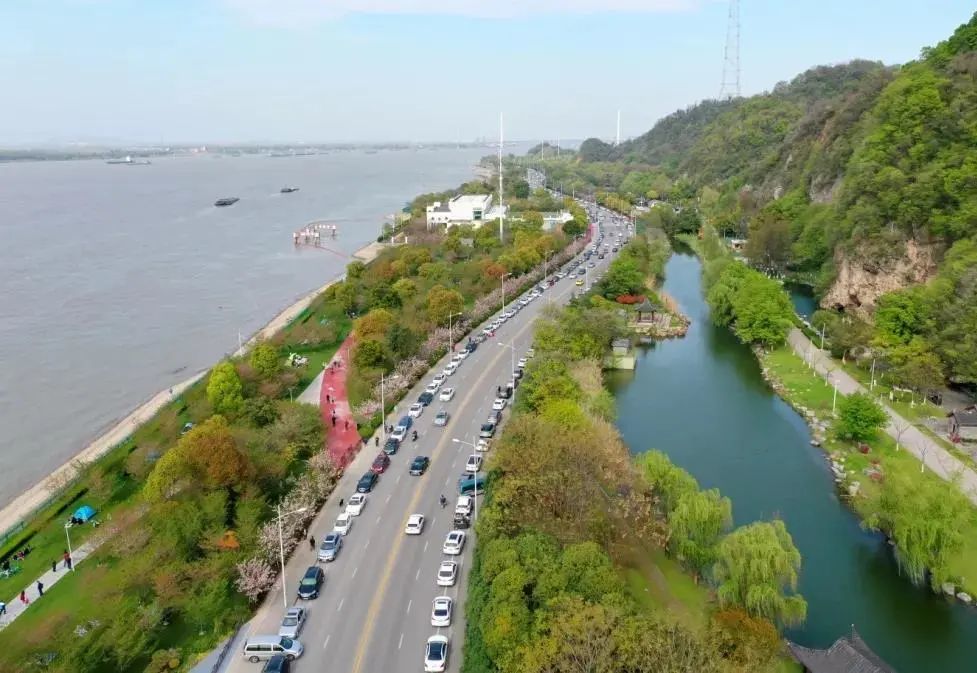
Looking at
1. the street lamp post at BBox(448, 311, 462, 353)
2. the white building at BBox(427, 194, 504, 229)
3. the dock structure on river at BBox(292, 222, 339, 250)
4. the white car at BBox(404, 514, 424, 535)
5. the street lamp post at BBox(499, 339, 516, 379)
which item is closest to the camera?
the white car at BBox(404, 514, 424, 535)

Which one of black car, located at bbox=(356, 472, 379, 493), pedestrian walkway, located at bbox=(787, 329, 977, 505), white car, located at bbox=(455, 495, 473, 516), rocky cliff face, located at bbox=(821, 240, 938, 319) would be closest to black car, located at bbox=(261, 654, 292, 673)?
white car, located at bbox=(455, 495, 473, 516)

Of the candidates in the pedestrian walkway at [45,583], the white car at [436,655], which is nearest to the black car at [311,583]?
the white car at [436,655]

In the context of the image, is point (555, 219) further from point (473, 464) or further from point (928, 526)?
point (928, 526)

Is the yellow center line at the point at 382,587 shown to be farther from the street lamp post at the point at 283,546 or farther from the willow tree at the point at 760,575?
the willow tree at the point at 760,575

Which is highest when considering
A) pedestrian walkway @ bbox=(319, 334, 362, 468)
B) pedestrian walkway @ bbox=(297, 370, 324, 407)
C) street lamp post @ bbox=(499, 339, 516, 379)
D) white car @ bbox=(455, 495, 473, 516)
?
street lamp post @ bbox=(499, 339, 516, 379)

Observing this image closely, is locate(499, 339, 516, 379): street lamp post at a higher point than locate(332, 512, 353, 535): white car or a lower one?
higher

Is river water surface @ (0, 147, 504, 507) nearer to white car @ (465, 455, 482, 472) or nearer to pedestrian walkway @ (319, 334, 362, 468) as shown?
pedestrian walkway @ (319, 334, 362, 468)

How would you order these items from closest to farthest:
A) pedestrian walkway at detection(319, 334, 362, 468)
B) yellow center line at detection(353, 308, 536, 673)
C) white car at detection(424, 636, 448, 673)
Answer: white car at detection(424, 636, 448, 673), yellow center line at detection(353, 308, 536, 673), pedestrian walkway at detection(319, 334, 362, 468)
